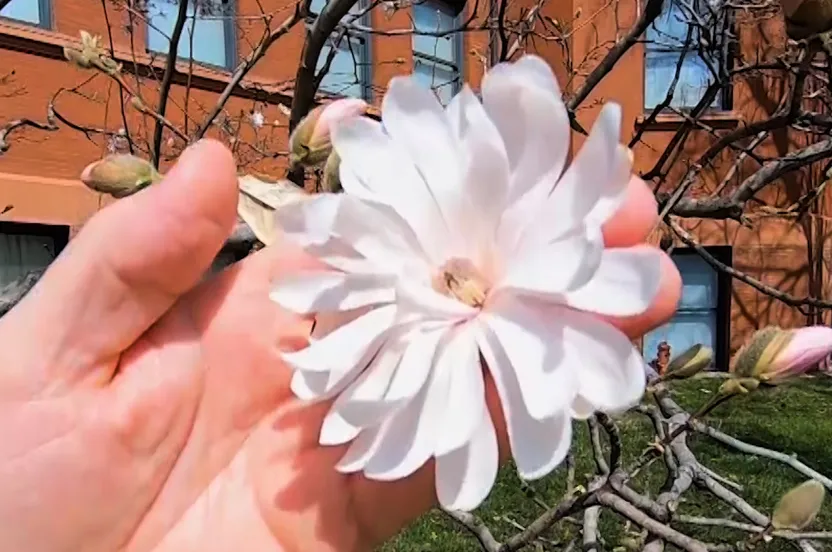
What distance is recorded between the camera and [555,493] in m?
2.51

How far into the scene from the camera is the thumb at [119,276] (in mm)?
492

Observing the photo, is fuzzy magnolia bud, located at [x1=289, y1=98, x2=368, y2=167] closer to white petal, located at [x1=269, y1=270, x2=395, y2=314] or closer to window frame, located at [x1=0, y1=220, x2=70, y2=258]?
white petal, located at [x1=269, y1=270, x2=395, y2=314]

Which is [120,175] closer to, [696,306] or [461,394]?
[461,394]

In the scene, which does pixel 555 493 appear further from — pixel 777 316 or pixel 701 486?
pixel 777 316

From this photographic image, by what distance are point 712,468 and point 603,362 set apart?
274cm

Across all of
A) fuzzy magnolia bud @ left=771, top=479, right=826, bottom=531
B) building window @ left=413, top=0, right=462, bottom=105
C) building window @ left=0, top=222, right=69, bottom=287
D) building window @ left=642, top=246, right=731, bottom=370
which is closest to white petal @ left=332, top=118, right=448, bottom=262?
fuzzy magnolia bud @ left=771, top=479, right=826, bottom=531

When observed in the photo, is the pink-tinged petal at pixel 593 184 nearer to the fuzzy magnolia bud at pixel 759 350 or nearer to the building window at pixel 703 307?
the fuzzy magnolia bud at pixel 759 350

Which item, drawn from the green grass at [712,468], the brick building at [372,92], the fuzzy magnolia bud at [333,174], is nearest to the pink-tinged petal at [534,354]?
the fuzzy magnolia bud at [333,174]

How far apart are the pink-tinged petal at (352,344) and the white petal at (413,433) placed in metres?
0.03

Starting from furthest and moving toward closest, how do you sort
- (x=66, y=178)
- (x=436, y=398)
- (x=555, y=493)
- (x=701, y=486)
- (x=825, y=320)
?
(x=825, y=320), (x=66, y=178), (x=555, y=493), (x=701, y=486), (x=436, y=398)

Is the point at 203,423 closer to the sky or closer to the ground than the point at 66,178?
closer to the sky

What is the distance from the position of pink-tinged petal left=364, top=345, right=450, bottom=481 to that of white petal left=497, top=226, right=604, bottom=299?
53 mm

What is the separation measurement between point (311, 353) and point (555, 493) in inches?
85.7

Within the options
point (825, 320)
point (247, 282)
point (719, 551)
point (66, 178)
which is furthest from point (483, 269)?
point (825, 320)
